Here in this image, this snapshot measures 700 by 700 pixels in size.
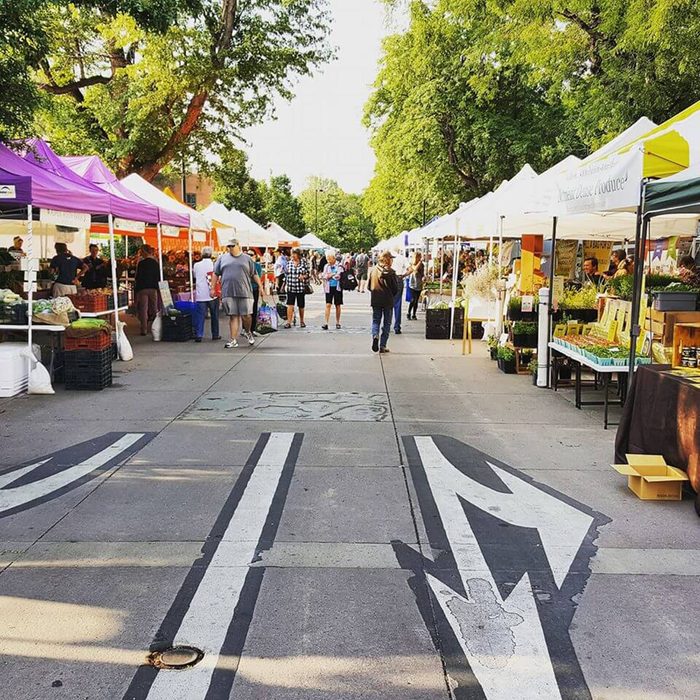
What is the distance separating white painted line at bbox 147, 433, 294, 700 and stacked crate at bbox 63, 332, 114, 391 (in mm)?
4466

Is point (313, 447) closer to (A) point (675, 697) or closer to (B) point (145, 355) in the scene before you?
(A) point (675, 697)

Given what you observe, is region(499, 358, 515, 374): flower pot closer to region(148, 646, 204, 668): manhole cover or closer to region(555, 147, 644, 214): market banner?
region(555, 147, 644, 214): market banner

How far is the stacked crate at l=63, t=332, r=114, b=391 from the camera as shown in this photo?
968 cm

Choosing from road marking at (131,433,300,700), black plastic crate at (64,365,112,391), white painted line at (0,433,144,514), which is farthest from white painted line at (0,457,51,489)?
black plastic crate at (64,365,112,391)

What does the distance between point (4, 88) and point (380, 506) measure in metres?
7.53

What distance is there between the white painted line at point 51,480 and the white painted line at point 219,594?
4.77ft

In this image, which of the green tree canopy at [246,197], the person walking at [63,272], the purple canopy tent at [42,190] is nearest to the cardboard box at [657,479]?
the purple canopy tent at [42,190]

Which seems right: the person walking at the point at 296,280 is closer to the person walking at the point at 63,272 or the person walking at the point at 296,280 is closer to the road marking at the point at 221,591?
the person walking at the point at 63,272

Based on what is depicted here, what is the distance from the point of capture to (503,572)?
14.1 ft

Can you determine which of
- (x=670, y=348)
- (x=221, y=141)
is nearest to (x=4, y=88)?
(x=670, y=348)

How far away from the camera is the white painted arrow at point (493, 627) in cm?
317

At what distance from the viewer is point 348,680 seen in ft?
10.4

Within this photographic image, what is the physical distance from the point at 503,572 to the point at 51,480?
3.70 m

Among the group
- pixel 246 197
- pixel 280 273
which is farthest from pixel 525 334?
pixel 246 197
